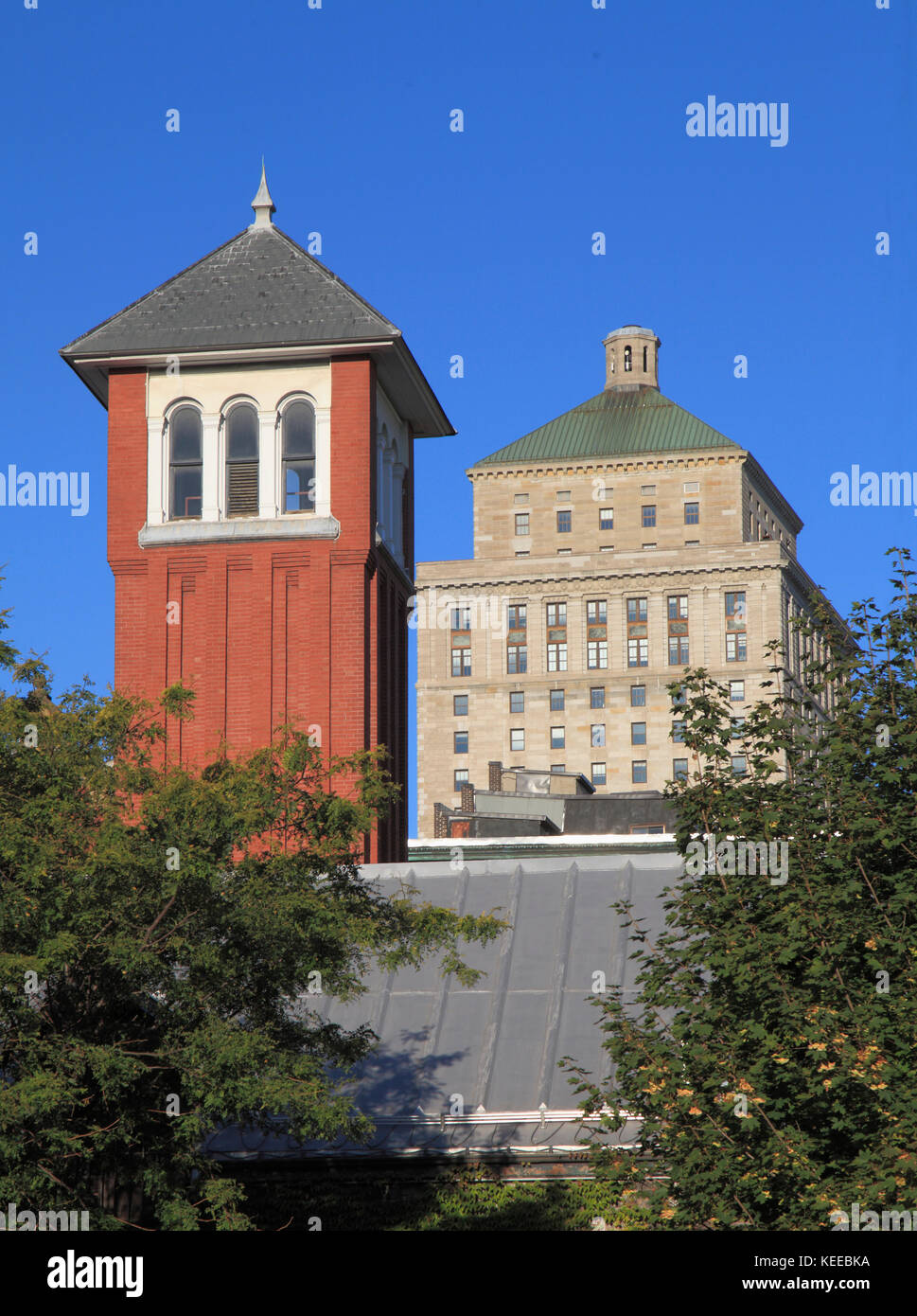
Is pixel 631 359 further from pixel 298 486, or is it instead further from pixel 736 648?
pixel 298 486

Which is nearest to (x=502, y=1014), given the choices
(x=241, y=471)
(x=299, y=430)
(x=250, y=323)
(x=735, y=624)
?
(x=241, y=471)

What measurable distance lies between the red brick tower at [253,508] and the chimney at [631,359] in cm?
15358

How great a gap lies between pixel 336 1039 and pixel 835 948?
261 inches

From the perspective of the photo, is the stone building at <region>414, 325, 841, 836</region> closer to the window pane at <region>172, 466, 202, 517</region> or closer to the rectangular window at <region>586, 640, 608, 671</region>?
the rectangular window at <region>586, 640, 608, 671</region>

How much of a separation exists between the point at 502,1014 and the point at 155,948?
10.6 meters

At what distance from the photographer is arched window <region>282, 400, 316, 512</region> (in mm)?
40750

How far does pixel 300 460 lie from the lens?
134ft

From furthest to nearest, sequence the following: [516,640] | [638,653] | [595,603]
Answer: [516,640], [595,603], [638,653]

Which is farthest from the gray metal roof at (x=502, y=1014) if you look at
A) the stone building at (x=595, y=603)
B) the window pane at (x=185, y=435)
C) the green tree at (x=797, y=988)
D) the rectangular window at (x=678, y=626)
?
the rectangular window at (x=678, y=626)

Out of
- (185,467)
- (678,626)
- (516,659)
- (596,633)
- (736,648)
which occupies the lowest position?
(185,467)

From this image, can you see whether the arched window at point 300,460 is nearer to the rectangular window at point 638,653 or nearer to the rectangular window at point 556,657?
the rectangular window at point 638,653

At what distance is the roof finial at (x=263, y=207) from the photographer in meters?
44.2
